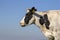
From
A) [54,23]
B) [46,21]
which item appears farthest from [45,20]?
[54,23]

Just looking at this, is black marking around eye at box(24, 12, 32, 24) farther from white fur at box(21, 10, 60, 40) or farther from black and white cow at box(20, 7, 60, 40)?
white fur at box(21, 10, 60, 40)

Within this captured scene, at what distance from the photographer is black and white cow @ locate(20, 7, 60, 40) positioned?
24.8 m

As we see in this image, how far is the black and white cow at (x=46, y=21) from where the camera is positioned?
81.2 ft

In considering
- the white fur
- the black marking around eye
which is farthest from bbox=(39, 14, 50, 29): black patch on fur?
the black marking around eye

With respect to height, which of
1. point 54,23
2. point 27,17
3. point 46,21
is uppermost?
point 27,17

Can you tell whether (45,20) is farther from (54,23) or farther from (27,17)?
(27,17)

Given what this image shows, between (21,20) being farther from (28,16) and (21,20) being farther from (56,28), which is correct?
(56,28)

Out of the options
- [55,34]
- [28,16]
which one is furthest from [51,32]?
[28,16]

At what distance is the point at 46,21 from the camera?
25.1 metres

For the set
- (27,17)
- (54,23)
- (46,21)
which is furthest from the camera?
(27,17)

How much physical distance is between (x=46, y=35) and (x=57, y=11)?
4.82 feet

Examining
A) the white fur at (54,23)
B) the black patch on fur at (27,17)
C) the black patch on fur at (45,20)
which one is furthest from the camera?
the black patch on fur at (27,17)

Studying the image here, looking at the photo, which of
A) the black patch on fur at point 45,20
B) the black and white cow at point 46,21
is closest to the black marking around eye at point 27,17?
the black and white cow at point 46,21

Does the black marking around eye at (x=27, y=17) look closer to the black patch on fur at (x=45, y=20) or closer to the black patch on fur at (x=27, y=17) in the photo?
the black patch on fur at (x=27, y=17)
